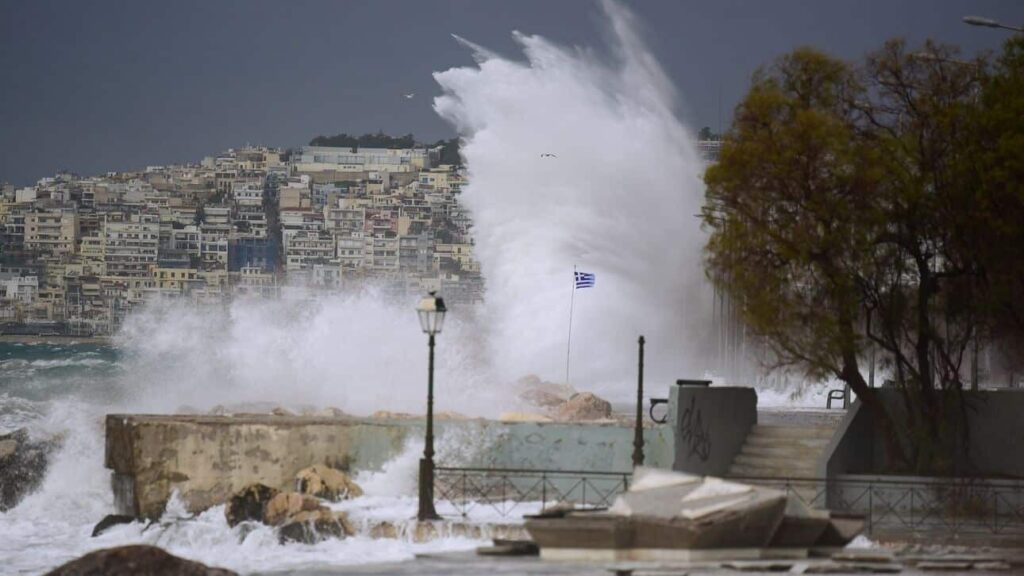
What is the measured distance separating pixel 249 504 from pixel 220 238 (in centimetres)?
12926

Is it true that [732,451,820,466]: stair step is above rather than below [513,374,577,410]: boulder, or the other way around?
below

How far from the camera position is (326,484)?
26.7 meters

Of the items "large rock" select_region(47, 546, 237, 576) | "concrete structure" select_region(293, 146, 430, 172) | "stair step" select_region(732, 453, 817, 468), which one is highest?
"concrete structure" select_region(293, 146, 430, 172)

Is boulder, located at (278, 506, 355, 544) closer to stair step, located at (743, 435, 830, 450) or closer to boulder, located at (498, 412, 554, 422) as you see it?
boulder, located at (498, 412, 554, 422)

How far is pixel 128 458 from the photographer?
27.3 m

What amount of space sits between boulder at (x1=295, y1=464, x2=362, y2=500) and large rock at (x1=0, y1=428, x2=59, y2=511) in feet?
19.7

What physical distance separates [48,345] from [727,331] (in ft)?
231

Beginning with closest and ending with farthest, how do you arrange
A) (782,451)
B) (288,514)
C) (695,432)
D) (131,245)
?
(288,514)
(695,432)
(782,451)
(131,245)

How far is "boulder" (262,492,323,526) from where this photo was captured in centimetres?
2533

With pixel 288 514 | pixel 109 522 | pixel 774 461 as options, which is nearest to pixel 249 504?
pixel 288 514

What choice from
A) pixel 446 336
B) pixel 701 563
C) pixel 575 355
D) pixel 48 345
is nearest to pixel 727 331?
pixel 575 355

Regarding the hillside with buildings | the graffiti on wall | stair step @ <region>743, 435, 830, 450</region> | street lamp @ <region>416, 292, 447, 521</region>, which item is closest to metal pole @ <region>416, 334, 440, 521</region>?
street lamp @ <region>416, 292, 447, 521</region>

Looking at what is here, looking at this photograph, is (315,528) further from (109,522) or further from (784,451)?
(784,451)

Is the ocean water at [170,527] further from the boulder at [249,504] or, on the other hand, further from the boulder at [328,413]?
the boulder at [328,413]
